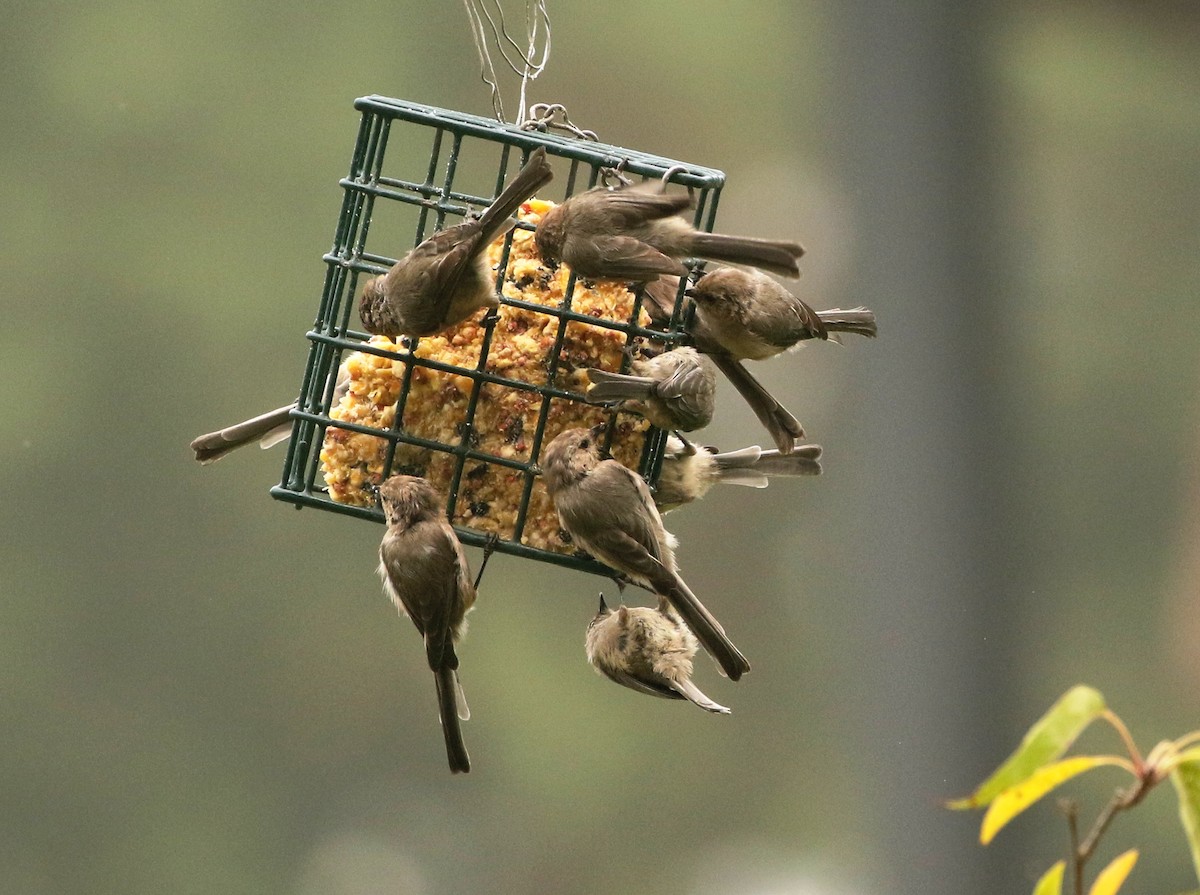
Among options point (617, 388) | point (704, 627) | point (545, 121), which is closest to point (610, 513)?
point (617, 388)

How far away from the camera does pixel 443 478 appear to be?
416cm

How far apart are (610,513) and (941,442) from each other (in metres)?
3.82

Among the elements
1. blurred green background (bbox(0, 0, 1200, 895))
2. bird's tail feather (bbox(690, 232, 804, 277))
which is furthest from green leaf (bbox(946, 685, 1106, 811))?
blurred green background (bbox(0, 0, 1200, 895))

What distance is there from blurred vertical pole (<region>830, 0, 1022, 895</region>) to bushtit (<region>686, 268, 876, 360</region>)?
3254mm

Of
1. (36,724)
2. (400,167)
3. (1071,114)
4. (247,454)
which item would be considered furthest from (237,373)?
(1071,114)

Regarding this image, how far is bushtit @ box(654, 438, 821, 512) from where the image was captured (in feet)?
14.3

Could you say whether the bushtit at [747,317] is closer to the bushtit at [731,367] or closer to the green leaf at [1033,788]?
the bushtit at [731,367]

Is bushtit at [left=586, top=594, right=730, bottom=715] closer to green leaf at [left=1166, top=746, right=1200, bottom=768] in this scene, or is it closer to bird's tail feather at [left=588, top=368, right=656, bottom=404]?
bird's tail feather at [left=588, top=368, right=656, bottom=404]

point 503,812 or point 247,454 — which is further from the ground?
point 247,454

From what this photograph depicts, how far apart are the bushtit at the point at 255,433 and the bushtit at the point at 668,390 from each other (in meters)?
0.89

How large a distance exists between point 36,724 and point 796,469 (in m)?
7.76

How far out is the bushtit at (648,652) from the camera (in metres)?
4.20

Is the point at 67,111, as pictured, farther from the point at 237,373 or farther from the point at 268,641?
the point at 268,641

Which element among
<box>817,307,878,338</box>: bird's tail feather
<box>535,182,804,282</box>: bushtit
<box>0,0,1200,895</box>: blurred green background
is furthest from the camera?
<box>0,0,1200,895</box>: blurred green background
